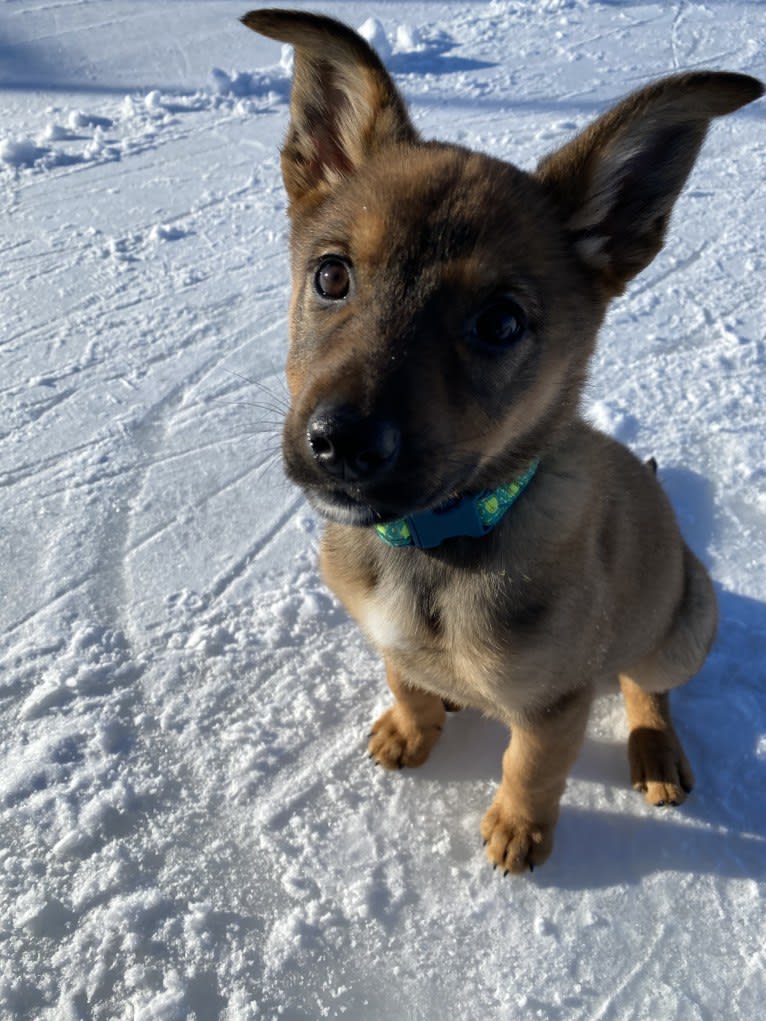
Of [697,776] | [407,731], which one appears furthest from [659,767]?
[407,731]

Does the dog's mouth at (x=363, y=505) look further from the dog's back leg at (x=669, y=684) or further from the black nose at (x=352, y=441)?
Result: the dog's back leg at (x=669, y=684)

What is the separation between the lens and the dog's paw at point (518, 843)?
2.56 meters

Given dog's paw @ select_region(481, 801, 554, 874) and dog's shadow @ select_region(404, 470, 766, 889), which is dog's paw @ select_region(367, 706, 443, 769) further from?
dog's paw @ select_region(481, 801, 554, 874)

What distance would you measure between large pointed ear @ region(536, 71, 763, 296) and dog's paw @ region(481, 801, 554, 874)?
1.62 m

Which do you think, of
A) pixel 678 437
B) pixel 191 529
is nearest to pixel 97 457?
pixel 191 529

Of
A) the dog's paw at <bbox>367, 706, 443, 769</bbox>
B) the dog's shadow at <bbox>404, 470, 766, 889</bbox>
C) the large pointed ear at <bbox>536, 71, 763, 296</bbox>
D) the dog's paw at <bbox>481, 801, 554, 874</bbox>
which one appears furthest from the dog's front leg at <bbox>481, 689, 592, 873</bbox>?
the large pointed ear at <bbox>536, 71, 763, 296</bbox>

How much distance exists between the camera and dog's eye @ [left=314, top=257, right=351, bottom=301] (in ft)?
6.54

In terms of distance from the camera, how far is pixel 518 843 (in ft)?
8.39

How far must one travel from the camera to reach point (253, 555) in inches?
137

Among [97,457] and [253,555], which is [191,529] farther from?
[97,457]

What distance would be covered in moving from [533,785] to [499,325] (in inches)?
54.1

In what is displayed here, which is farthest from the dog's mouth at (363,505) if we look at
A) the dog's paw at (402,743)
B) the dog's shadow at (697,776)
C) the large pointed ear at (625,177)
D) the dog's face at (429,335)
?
the dog's shadow at (697,776)

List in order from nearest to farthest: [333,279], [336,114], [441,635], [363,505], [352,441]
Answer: [352,441] < [363,505] < [333,279] < [441,635] < [336,114]

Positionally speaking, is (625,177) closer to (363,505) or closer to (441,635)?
(363,505)
